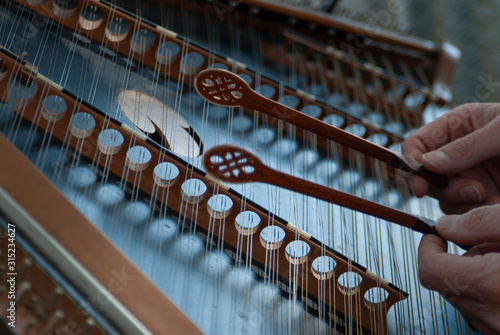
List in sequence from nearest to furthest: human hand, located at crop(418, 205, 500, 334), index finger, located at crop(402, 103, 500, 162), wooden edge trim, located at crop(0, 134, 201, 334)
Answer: wooden edge trim, located at crop(0, 134, 201, 334) → human hand, located at crop(418, 205, 500, 334) → index finger, located at crop(402, 103, 500, 162)

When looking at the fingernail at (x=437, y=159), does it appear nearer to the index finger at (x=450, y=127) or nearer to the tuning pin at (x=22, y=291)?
the index finger at (x=450, y=127)

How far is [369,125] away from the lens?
1419 millimetres

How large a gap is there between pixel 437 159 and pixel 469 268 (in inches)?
9.7

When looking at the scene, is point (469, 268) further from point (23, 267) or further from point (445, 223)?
point (23, 267)

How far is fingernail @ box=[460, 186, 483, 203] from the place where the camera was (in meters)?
1.11

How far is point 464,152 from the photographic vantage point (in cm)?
111

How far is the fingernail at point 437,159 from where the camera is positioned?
110 centimetres

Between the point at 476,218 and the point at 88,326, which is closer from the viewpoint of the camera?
the point at 88,326

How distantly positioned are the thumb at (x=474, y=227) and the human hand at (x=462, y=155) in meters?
0.14

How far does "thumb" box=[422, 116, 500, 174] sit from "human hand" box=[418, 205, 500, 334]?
0.49 ft

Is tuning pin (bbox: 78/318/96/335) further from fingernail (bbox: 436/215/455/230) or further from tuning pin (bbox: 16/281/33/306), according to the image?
fingernail (bbox: 436/215/455/230)

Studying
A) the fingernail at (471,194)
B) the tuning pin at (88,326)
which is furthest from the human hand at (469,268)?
the tuning pin at (88,326)

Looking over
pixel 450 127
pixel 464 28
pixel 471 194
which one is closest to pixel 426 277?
pixel 471 194

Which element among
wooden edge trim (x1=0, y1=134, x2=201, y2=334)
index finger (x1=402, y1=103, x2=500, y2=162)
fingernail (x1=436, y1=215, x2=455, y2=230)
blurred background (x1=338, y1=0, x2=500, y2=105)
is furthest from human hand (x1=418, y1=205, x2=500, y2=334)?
blurred background (x1=338, y1=0, x2=500, y2=105)
